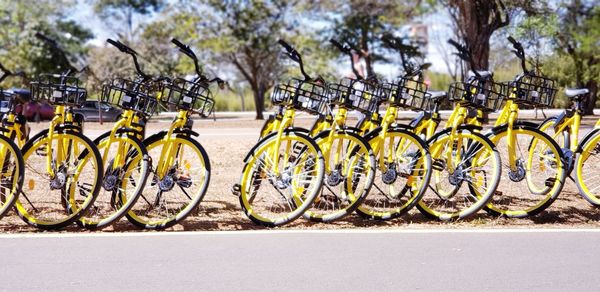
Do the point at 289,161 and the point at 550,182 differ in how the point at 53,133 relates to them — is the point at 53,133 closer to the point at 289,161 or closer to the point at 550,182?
the point at 289,161

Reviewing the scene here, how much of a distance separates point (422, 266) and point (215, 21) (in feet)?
87.6

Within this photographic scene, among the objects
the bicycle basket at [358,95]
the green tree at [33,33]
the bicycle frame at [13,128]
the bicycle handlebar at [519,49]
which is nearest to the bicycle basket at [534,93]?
the bicycle handlebar at [519,49]

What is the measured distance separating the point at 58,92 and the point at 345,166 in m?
2.48

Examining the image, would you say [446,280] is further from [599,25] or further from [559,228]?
[599,25]

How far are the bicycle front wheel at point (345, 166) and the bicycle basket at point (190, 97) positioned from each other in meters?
0.99

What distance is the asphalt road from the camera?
4.49 m

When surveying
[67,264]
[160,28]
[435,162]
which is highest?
[160,28]

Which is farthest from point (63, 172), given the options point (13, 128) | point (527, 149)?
point (527, 149)

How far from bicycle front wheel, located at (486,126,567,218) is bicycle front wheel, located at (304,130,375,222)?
112 centimetres

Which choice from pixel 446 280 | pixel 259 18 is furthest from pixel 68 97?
pixel 259 18

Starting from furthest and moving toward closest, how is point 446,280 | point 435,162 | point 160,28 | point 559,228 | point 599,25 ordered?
point 160,28, point 599,25, point 435,162, point 559,228, point 446,280

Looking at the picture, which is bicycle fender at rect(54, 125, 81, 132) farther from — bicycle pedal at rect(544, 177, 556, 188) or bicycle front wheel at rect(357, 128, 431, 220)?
bicycle pedal at rect(544, 177, 556, 188)

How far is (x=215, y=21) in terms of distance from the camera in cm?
3062

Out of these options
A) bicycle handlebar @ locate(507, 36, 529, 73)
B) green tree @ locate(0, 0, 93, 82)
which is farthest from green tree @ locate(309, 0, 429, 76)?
bicycle handlebar @ locate(507, 36, 529, 73)
